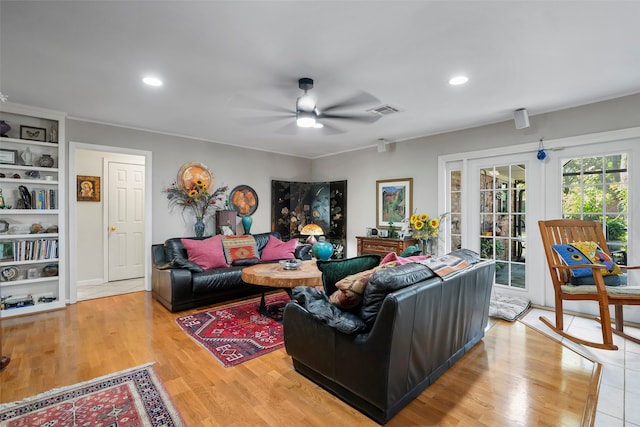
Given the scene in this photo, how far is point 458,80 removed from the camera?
279 centimetres

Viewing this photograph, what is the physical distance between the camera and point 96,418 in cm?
180

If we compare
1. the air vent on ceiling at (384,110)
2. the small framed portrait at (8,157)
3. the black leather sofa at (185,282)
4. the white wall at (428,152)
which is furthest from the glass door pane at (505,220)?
the small framed portrait at (8,157)

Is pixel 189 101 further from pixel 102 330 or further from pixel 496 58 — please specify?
pixel 496 58

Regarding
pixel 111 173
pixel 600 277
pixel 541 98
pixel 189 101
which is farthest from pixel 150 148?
pixel 600 277

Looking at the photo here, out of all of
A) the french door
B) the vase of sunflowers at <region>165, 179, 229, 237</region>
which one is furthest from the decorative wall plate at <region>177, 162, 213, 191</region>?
the french door

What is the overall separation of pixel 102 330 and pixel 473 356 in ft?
11.7

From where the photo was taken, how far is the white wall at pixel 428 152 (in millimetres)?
3324

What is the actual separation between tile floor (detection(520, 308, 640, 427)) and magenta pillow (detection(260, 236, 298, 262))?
10.7 feet

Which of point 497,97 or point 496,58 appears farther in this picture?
point 497,97

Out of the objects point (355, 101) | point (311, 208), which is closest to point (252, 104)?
point (355, 101)

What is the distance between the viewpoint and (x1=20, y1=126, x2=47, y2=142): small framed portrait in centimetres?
363

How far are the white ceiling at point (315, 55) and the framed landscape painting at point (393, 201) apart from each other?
149 cm

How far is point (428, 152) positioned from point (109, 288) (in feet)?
18.1

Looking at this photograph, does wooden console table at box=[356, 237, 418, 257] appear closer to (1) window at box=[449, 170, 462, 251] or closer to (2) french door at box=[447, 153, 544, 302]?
(1) window at box=[449, 170, 462, 251]
